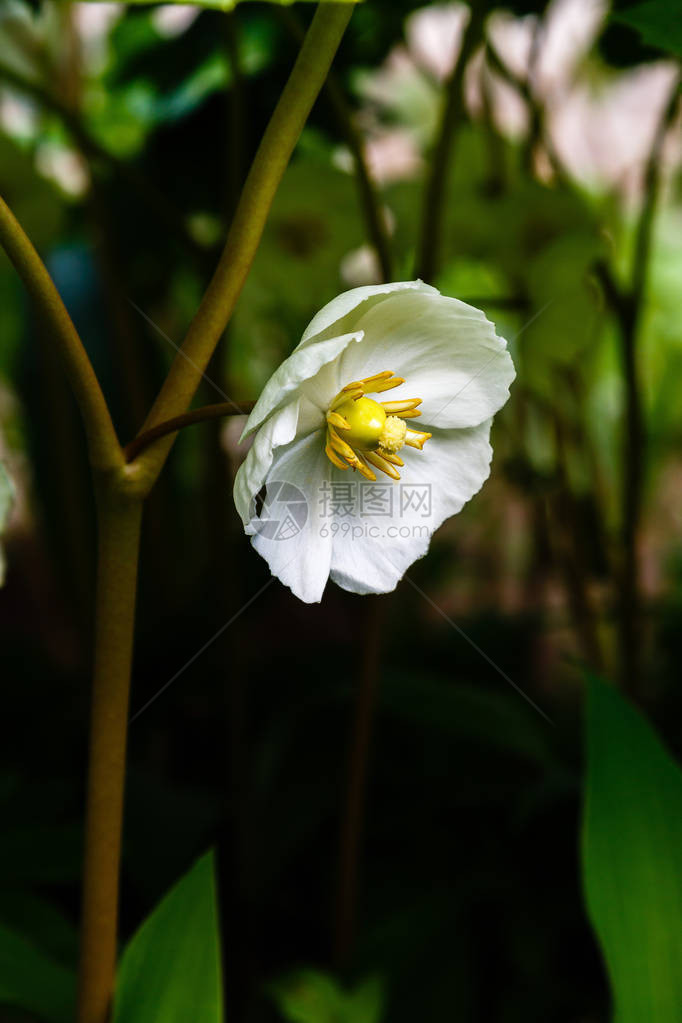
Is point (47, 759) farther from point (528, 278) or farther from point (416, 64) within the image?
point (416, 64)

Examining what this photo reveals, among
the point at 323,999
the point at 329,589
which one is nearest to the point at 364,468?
the point at 323,999

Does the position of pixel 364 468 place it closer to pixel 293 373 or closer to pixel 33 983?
pixel 293 373

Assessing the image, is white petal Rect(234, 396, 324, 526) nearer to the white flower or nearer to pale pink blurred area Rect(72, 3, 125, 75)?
the white flower

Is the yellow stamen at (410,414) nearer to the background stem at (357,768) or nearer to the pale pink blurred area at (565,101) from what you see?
the background stem at (357,768)

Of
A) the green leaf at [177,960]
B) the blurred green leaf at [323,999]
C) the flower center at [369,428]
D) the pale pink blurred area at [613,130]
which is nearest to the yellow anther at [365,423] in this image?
the flower center at [369,428]

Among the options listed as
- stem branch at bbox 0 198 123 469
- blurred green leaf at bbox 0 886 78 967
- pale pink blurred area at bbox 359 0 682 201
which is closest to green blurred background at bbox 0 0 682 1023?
blurred green leaf at bbox 0 886 78 967

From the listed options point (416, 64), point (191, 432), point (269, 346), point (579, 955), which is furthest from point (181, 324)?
point (579, 955)

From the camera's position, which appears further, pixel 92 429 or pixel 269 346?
pixel 269 346
